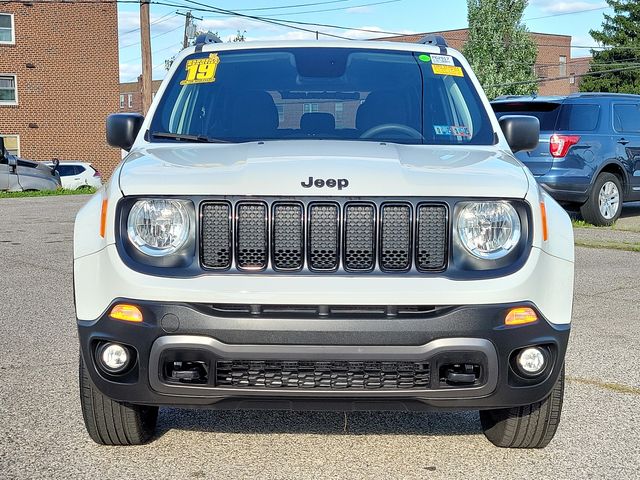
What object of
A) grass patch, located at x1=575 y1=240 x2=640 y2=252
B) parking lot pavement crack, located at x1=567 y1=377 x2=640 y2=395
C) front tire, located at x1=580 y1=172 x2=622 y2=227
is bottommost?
grass patch, located at x1=575 y1=240 x2=640 y2=252

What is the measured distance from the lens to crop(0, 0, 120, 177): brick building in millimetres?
42531

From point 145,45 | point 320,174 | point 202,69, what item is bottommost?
point 320,174

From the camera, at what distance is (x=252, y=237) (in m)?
3.81

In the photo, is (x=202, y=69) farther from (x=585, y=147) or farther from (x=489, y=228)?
(x=585, y=147)

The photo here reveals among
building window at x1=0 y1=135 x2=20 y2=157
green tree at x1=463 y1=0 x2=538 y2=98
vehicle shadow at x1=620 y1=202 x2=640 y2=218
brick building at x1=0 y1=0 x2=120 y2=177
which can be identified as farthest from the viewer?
green tree at x1=463 y1=0 x2=538 y2=98

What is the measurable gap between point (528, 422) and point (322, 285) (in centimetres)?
121

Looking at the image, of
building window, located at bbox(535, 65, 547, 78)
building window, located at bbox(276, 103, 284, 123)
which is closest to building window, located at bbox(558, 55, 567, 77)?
building window, located at bbox(535, 65, 547, 78)

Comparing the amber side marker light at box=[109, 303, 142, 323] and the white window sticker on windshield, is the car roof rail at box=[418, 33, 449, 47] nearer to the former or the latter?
the white window sticker on windshield

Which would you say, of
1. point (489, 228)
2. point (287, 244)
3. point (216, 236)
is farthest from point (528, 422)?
point (216, 236)

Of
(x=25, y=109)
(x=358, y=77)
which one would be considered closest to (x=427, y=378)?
(x=358, y=77)

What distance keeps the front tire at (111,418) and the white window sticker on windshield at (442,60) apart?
2.44 meters

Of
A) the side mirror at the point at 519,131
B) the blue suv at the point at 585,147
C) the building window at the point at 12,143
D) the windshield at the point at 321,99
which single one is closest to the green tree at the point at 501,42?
the building window at the point at 12,143

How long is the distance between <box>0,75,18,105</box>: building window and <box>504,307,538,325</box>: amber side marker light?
4142 cm

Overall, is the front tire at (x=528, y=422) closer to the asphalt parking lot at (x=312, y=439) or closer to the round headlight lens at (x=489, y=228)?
the asphalt parking lot at (x=312, y=439)
